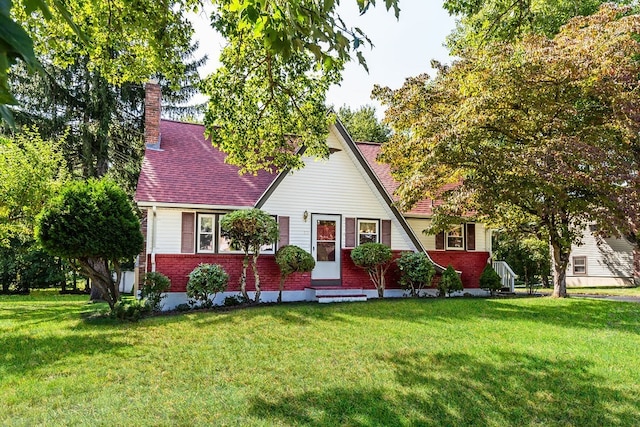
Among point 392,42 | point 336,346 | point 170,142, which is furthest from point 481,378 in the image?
point 170,142

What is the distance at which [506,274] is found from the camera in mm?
17578

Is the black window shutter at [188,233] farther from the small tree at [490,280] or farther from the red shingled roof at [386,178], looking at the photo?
the small tree at [490,280]

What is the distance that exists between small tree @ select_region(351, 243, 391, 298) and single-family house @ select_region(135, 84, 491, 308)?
60cm

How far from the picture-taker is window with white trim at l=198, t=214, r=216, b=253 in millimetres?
13211

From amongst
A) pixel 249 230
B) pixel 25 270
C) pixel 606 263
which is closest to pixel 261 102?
pixel 249 230

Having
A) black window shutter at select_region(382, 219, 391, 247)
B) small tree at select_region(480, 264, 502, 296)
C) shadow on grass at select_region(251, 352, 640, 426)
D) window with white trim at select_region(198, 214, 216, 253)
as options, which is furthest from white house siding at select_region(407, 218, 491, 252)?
shadow on grass at select_region(251, 352, 640, 426)

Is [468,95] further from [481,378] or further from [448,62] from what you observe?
[481,378]

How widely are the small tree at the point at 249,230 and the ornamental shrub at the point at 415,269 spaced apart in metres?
4.64

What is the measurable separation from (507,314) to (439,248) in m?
6.07

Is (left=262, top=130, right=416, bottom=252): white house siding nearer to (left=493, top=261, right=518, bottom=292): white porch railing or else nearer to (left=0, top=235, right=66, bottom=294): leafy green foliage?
(left=493, top=261, right=518, bottom=292): white porch railing

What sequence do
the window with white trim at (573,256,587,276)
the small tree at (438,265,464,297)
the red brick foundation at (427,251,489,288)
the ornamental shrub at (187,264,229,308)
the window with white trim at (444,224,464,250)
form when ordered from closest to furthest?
1. the ornamental shrub at (187,264,229,308)
2. the small tree at (438,265,464,297)
3. the red brick foundation at (427,251,489,288)
4. the window with white trim at (444,224,464,250)
5. the window with white trim at (573,256,587,276)

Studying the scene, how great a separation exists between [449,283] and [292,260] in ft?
18.8

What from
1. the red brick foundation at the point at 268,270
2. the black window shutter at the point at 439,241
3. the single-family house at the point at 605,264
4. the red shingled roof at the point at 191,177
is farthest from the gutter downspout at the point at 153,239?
the single-family house at the point at 605,264

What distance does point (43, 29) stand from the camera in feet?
26.2
